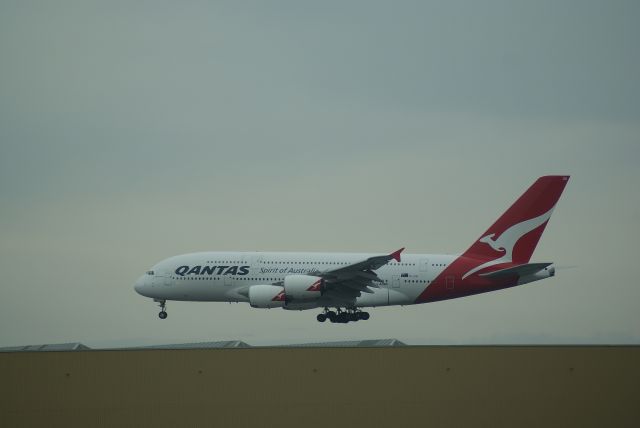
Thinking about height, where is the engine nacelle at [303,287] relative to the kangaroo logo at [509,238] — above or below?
below

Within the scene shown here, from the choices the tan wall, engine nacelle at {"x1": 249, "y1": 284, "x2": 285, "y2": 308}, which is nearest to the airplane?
engine nacelle at {"x1": 249, "y1": 284, "x2": 285, "y2": 308}

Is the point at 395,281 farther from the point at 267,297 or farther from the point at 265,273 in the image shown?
the point at 267,297

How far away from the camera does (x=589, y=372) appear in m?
52.5

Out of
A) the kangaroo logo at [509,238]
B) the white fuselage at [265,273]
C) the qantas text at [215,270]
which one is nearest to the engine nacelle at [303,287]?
the white fuselage at [265,273]

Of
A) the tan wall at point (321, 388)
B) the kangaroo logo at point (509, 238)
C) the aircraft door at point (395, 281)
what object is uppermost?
the kangaroo logo at point (509, 238)

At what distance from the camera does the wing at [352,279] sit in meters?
72.0

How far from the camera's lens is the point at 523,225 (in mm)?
78375

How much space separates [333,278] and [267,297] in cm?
431

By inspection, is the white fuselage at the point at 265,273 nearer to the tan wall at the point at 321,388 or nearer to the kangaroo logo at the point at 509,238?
the kangaroo logo at the point at 509,238

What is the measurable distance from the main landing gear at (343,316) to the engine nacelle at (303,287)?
4.14m

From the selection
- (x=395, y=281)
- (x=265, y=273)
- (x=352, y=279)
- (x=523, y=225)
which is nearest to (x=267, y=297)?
(x=265, y=273)

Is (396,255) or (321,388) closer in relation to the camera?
(321,388)

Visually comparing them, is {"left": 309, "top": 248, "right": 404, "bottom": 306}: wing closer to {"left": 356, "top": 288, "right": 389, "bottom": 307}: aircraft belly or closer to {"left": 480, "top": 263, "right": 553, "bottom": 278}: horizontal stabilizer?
{"left": 356, "top": 288, "right": 389, "bottom": 307}: aircraft belly

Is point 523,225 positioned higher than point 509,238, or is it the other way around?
point 523,225
